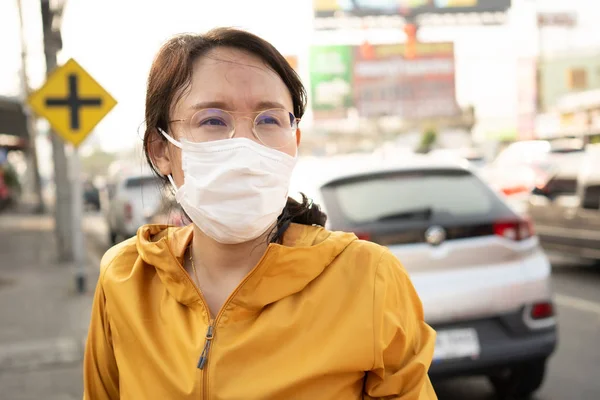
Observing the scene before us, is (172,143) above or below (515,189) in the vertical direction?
above

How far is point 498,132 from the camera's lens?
63.2 metres

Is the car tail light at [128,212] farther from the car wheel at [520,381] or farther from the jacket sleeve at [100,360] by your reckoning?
the jacket sleeve at [100,360]

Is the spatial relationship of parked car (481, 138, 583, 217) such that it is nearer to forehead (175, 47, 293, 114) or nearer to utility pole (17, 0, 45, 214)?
forehead (175, 47, 293, 114)

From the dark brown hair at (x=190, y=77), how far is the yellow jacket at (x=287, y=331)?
0.17 meters

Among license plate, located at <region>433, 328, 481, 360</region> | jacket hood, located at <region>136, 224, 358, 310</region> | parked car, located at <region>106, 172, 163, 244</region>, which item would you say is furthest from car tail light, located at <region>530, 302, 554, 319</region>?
parked car, located at <region>106, 172, 163, 244</region>

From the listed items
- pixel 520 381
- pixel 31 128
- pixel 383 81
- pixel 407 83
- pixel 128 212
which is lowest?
pixel 128 212

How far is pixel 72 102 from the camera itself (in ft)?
29.2

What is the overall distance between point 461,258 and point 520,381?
92 cm

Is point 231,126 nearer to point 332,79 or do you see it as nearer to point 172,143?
point 172,143

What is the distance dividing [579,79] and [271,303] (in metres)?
60.1

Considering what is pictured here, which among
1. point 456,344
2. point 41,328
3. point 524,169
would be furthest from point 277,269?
point 524,169

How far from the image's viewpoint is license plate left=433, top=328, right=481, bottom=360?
4016 mm

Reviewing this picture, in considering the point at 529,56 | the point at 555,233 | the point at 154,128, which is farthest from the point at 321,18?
the point at 154,128

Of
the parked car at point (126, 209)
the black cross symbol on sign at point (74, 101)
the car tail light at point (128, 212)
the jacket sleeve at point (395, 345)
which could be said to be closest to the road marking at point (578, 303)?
the black cross symbol on sign at point (74, 101)
